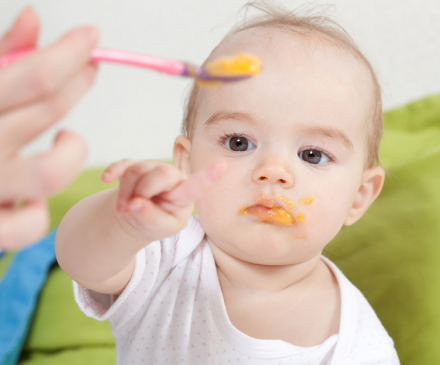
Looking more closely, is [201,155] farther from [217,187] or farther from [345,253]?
→ [345,253]

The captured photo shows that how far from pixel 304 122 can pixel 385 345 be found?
0.37 metres

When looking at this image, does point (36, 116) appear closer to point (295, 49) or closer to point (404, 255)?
point (295, 49)

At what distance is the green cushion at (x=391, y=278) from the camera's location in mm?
856

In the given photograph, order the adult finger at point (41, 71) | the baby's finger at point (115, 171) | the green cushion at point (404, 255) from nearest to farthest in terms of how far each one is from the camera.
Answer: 1. the adult finger at point (41, 71)
2. the baby's finger at point (115, 171)
3. the green cushion at point (404, 255)

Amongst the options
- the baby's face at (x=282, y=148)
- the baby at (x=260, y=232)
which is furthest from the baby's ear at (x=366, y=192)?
the baby's face at (x=282, y=148)

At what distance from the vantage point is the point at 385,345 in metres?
0.75

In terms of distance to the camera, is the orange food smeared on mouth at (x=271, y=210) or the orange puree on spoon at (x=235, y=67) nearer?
the orange puree on spoon at (x=235, y=67)

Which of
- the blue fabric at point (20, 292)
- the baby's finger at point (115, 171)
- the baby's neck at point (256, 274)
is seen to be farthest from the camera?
the blue fabric at point (20, 292)

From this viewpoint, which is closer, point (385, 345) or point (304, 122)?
point (304, 122)

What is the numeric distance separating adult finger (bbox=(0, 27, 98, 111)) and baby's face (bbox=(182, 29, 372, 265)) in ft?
1.03

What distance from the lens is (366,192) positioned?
826 millimetres

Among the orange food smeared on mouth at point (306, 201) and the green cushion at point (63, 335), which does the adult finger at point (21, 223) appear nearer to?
the orange food smeared on mouth at point (306, 201)

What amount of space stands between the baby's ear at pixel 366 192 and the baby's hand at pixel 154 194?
400mm

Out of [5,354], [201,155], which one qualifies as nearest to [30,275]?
[5,354]
